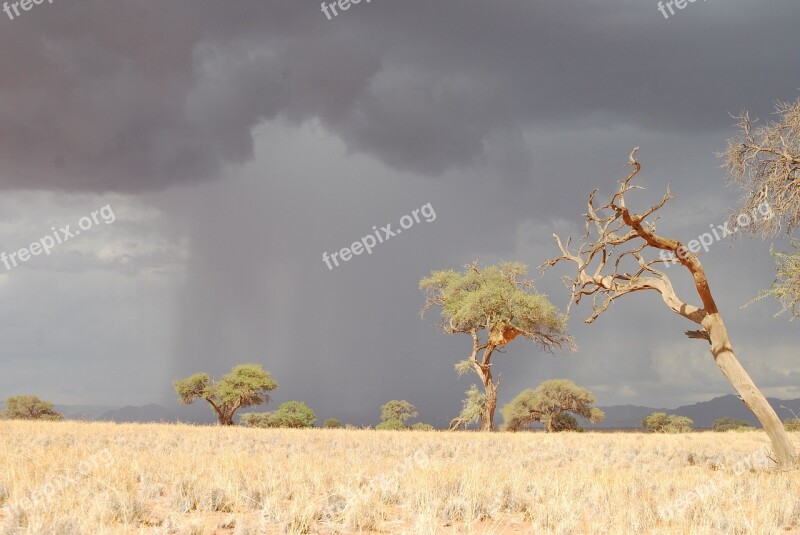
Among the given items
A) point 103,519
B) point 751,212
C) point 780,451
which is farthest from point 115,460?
point 751,212

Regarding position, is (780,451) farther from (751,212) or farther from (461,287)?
(461,287)

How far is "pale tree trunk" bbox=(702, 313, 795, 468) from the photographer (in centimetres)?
1612

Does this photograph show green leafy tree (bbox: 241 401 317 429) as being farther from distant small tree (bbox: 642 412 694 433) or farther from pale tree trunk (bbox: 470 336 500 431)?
distant small tree (bbox: 642 412 694 433)

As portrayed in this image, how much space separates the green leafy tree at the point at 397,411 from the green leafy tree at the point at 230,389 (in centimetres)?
2511

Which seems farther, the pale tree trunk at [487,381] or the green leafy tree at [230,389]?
the green leafy tree at [230,389]

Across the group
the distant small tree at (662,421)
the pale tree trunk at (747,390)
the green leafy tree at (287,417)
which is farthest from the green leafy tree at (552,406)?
the pale tree trunk at (747,390)

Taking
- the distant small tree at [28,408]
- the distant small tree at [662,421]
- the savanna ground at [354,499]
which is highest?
the distant small tree at [28,408]

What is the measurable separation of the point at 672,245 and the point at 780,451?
6.07 m

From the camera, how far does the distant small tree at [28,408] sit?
72000 millimetres

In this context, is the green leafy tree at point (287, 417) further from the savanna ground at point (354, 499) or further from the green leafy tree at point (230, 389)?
the savanna ground at point (354, 499)

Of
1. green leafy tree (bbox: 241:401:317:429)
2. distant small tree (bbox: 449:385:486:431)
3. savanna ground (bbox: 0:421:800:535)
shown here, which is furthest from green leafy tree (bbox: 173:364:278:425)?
savanna ground (bbox: 0:421:800:535)

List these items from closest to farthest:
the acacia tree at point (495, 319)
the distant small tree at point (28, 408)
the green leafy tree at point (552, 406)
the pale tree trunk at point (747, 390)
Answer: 1. the pale tree trunk at point (747, 390)
2. the acacia tree at point (495, 319)
3. the green leafy tree at point (552, 406)
4. the distant small tree at point (28, 408)

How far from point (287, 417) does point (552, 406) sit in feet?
95.2

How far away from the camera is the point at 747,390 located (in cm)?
1644
